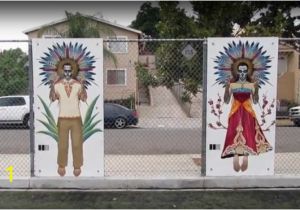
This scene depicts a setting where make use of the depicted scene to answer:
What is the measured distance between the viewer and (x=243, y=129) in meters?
6.73

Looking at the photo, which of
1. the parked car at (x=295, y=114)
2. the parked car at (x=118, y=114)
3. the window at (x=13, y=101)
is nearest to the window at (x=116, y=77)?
the parked car at (x=118, y=114)

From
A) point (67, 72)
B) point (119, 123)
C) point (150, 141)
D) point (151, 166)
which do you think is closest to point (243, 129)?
point (151, 166)

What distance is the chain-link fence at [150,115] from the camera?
7.89 meters

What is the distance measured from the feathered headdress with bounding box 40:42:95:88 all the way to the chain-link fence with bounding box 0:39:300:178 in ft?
0.94

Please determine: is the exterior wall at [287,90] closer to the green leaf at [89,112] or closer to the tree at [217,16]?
the tree at [217,16]

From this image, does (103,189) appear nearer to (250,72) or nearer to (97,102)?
(97,102)

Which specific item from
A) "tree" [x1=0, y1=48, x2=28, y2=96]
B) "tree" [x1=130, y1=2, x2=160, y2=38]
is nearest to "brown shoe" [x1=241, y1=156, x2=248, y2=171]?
"tree" [x1=0, y1=48, x2=28, y2=96]

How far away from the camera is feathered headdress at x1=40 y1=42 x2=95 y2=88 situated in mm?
6504

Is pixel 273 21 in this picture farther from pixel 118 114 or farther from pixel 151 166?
pixel 151 166

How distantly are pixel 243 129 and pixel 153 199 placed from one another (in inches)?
68.5

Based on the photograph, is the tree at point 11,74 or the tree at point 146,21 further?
the tree at point 146,21

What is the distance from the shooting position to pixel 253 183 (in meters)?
6.69

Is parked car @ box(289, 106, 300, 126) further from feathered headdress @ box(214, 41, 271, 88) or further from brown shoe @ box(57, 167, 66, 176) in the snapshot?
brown shoe @ box(57, 167, 66, 176)

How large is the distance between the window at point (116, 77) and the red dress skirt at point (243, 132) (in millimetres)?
3220
